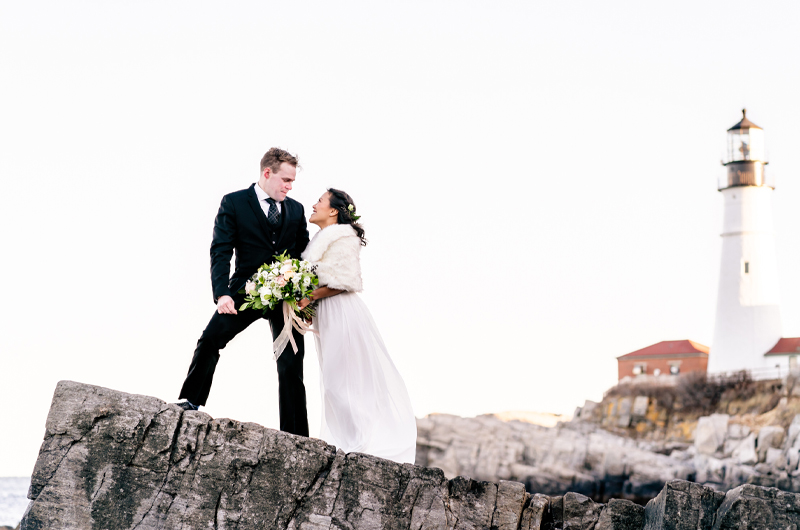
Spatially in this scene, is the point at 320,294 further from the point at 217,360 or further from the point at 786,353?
the point at 786,353

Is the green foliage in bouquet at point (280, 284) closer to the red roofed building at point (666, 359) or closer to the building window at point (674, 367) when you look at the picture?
the red roofed building at point (666, 359)

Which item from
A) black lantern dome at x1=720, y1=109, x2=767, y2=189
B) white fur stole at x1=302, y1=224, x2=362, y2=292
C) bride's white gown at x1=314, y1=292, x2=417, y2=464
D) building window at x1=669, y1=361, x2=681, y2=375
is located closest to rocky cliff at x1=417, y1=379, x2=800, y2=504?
building window at x1=669, y1=361, x2=681, y2=375

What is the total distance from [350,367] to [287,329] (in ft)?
2.76

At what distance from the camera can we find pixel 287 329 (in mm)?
8148

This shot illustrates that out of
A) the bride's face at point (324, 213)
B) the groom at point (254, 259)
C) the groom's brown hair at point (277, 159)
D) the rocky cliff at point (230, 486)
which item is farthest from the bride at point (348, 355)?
the rocky cliff at point (230, 486)

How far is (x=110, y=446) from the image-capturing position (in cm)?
704

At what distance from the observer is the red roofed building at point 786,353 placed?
4091cm

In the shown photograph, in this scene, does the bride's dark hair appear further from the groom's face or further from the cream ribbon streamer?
the cream ribbon streamer

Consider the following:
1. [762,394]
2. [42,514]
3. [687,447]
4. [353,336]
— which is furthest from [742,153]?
[42,514]

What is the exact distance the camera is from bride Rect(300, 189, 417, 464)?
8.38m

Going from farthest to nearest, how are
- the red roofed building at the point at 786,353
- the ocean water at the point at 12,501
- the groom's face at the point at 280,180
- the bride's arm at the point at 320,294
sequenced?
1. the red roofed building at the point at 786,353
2. the ocean water at the point at 12,501
3. the groom's face at the point at 280,180
4. the bride's arm at the point at 320,294

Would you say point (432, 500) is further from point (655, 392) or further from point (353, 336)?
point (655, 392)

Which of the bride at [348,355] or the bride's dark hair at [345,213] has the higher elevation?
the bride's dark hair at [345,213]

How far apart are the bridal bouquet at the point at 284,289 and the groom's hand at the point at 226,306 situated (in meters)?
0.09
